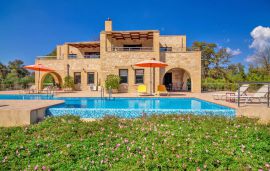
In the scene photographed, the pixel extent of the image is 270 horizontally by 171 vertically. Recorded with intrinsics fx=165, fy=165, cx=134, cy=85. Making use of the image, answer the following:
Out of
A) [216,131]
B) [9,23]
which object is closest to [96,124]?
[216,131]

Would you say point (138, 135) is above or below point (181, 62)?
below

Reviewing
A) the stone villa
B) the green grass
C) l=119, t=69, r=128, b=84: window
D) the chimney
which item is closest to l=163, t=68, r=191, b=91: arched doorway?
the stone villa

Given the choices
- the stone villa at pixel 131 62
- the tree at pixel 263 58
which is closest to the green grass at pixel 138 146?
the stone villa at pixel 131 62

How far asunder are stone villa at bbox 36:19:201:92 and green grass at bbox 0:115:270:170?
45.2 feet

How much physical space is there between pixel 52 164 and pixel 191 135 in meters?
3.17

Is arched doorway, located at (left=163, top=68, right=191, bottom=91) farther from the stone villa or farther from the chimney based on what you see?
the chimney

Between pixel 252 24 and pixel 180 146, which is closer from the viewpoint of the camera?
pixel 180 146

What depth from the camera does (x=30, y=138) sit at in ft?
14.1

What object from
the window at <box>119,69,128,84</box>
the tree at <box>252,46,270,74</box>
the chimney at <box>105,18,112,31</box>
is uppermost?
the chimney at <box>105,18,112,31</box>

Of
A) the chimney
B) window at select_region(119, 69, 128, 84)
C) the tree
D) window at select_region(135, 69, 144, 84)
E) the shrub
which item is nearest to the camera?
the shrub

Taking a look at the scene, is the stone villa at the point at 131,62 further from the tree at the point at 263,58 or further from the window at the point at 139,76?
the tree at the point at 263,58

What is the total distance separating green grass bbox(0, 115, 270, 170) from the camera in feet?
10.5

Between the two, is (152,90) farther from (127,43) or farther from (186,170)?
(186,170)

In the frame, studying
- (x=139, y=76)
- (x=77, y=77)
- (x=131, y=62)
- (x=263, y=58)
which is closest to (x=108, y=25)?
(x=131, y=62)
